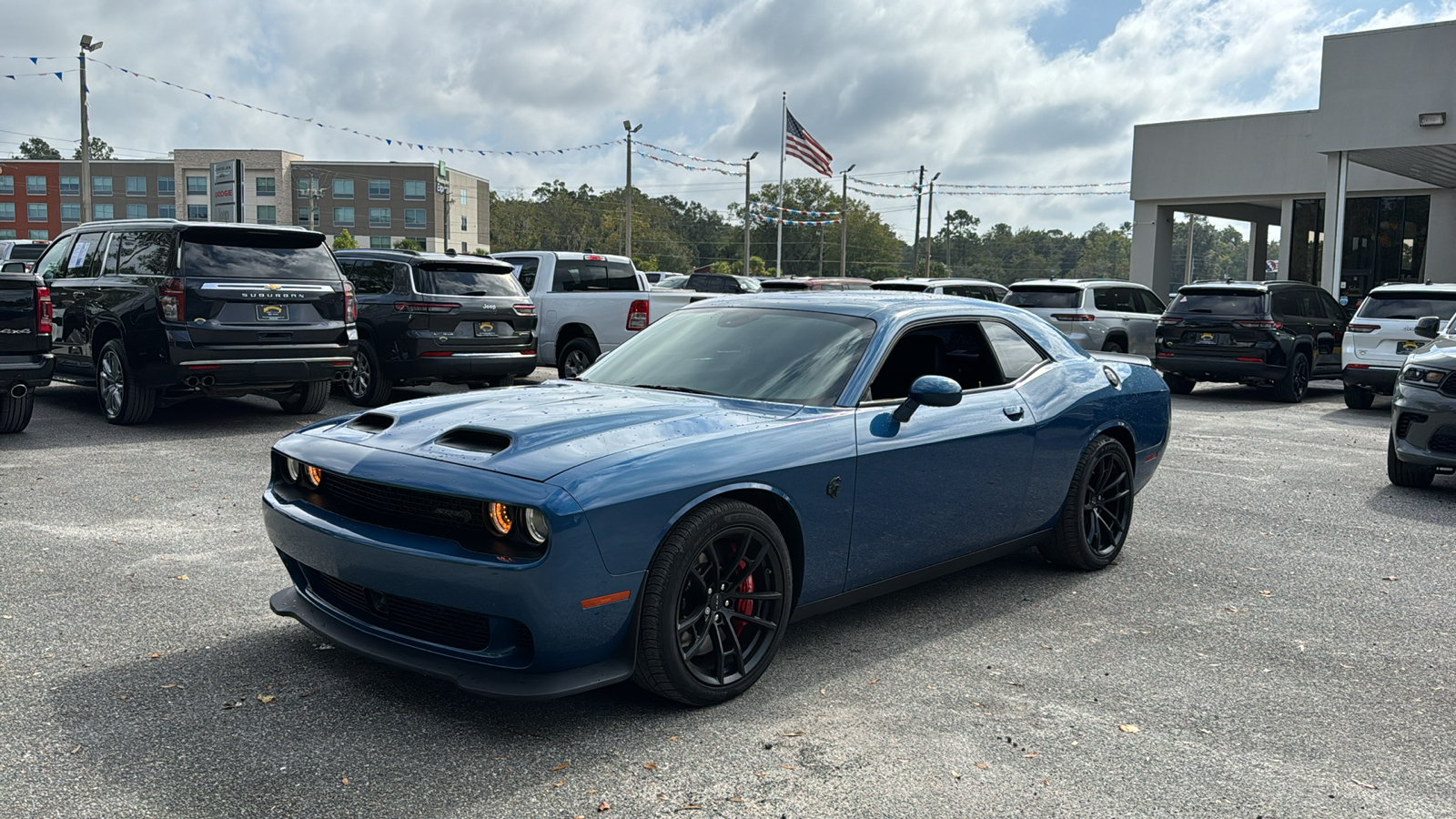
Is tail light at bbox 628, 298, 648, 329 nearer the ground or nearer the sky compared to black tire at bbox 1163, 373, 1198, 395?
nearer the sky

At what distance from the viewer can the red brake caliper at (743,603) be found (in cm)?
410

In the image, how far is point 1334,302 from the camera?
57.5ft

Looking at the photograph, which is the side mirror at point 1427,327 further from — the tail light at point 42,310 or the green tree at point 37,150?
the green tree at point 37,150

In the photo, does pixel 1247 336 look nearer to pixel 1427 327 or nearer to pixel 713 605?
pixel 1427 327

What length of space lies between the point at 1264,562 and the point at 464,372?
8407mm

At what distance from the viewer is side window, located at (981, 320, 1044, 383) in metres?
5.62

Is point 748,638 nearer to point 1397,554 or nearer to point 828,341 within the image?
point 828,341

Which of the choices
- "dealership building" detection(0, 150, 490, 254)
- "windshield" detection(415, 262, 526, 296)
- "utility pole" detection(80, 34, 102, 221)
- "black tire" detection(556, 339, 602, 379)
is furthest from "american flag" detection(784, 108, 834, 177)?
"dealership building" detection(0, 150, 490, 254)

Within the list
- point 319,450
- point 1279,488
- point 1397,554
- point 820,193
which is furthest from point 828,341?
point 820,193

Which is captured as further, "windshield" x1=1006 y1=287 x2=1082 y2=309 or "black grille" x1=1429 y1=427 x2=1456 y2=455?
"windshield" x1=1006 y1=287 x2=1082 y2=309

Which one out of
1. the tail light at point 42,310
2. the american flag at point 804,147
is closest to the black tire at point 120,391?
the tail light at point 42,310

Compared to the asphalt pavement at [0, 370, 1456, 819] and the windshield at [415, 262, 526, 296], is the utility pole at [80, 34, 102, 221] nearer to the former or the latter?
the windshield at [415, 262, 526, 296]

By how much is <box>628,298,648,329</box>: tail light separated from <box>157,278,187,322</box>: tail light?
18.6 ft

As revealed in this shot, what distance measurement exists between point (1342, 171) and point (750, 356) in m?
20.7
